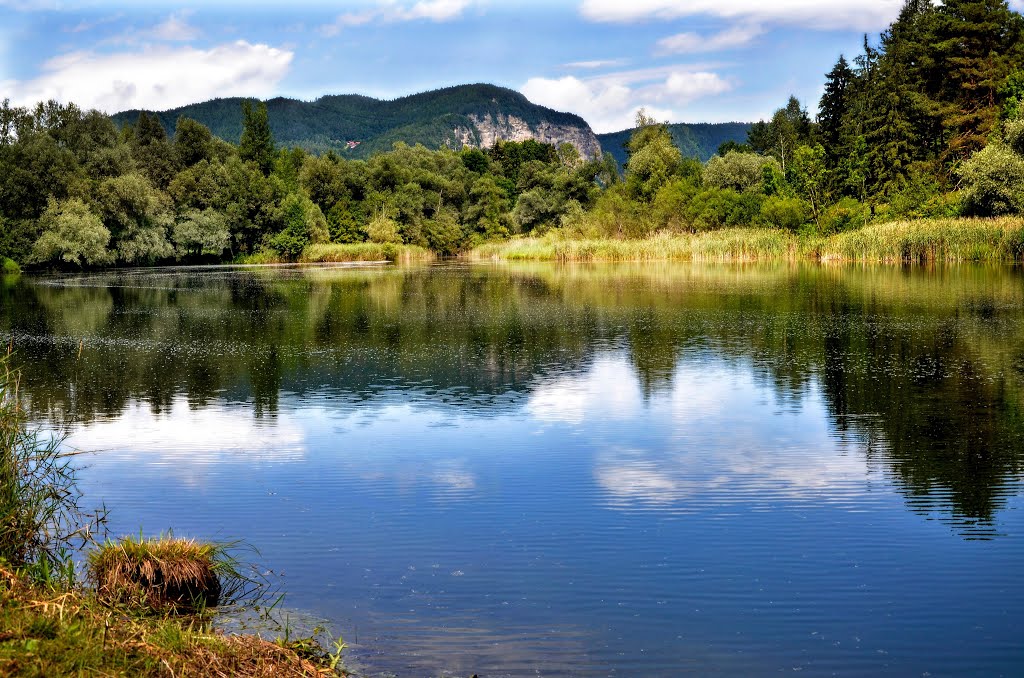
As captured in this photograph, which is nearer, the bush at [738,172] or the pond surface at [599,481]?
the pond surface at [599,481]

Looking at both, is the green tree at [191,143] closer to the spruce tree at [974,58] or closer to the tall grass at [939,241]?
the tall grass at [939,241]

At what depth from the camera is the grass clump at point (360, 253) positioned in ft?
269

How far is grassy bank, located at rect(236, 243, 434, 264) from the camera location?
3216 inches

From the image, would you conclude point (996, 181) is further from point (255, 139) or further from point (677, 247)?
point (255, 139)

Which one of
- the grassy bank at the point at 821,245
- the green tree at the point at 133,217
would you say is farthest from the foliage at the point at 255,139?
the grassy bank at the point at 821,245

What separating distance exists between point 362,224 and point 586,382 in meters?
77.9

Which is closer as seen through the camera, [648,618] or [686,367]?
[648,618]

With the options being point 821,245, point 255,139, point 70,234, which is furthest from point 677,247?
point 255,139

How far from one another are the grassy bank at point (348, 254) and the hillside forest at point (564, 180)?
2.92 feet

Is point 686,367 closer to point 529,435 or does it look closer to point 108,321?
point 529,435

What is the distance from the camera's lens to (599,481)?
31.9 ft

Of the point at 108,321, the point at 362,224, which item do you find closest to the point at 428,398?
the point at 108,321

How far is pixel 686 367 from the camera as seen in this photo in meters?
17.4

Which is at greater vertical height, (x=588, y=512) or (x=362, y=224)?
(x=362, y=224)
